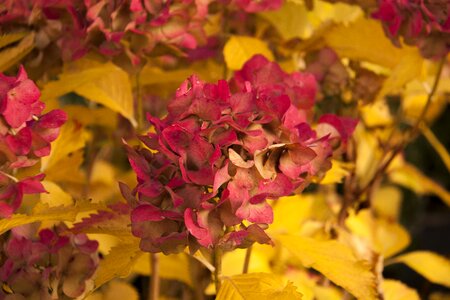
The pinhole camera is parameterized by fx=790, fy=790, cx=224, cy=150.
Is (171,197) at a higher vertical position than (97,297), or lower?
higher

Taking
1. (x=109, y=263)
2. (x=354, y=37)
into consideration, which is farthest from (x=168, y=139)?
(x=354, y=37)

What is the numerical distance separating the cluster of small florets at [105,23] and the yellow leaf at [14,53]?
2cm

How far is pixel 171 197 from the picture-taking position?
19.4 inches

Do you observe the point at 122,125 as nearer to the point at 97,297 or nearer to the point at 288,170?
the point at 97,297

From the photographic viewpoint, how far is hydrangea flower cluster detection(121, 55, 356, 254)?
49 centimetres

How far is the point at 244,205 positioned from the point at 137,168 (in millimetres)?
70

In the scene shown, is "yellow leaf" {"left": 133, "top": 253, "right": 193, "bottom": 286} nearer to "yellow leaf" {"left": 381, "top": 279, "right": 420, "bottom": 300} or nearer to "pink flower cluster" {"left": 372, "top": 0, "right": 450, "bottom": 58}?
"yellow leaf" {"left": 381, "top": 279, "right": 420, "bottom": 300}

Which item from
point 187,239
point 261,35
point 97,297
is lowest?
point 97,297

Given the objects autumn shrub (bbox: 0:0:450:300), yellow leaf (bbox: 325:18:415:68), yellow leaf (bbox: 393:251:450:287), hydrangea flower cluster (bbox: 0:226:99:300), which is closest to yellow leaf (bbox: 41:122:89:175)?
autumn shrub (bbox: 0:0:450:300)

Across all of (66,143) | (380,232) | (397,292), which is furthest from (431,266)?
(66,143)

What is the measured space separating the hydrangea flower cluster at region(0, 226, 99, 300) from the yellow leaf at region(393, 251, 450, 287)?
1.41ft

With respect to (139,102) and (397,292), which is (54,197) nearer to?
(139,102)

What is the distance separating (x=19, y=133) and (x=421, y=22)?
0.36 m

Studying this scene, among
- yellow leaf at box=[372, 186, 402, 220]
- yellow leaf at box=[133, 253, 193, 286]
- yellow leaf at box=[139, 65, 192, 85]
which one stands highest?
yellow leaf at box=[139, 65, 192, 85]
